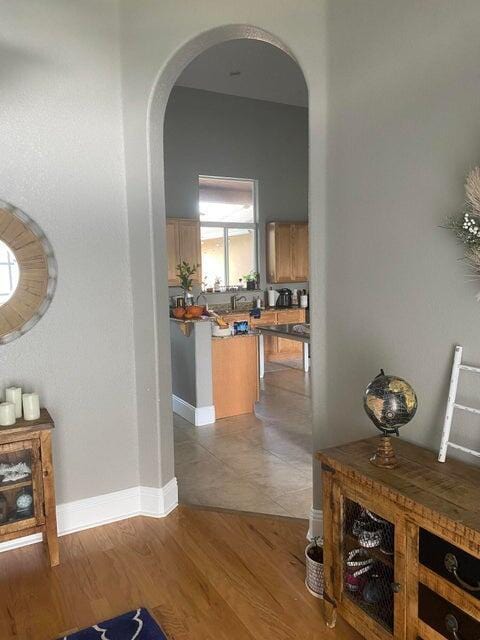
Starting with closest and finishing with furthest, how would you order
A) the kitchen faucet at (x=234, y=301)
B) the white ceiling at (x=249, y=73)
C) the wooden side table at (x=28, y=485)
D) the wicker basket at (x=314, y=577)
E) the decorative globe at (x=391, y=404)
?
the decorative globe at (x=391, y=404) < the wicker basket at (x=314, y=577) < the wooden side table at (x=28, y=485) < the white ceiling at (x=249, y=73) < the kitchen faucet at (x=234, y=301)

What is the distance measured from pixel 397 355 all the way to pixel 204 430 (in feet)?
9.80

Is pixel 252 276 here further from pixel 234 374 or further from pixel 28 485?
pixel 28 485

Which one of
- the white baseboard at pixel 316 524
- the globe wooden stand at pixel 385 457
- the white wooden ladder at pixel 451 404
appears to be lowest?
the white baseboard at pixel 316 524

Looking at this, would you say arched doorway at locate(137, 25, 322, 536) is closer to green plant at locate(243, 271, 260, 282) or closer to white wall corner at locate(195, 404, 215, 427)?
white wall corner at locate(195, 404, 215, 427)

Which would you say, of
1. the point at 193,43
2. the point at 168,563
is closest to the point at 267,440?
the point at 168,563

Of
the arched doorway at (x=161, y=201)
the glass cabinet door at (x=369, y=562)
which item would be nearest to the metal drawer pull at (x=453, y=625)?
the glass cabinet door at (x=369, y=562)

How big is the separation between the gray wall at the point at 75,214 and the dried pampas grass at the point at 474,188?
1.95 m

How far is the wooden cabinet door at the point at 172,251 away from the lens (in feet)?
23.4

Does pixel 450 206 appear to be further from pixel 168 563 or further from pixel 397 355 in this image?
pixel 168 563

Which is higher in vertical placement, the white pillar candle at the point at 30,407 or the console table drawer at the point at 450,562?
the white pillar candle at the point at 30,407

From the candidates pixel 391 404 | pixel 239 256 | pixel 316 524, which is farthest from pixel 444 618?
pixel 239 256

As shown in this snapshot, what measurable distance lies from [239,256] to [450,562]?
7.10 m

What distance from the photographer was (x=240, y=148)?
26.2 feet

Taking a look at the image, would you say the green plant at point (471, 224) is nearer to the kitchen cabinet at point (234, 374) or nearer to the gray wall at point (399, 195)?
the gray wall at point (399, 195)
